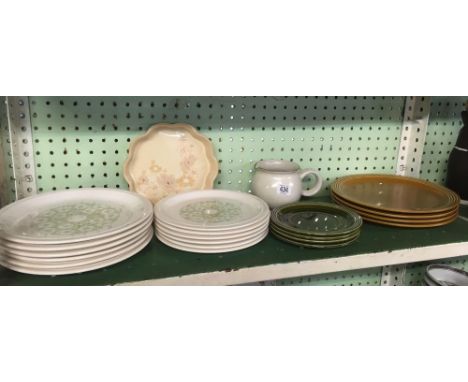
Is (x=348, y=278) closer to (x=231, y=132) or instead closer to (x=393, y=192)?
(x=393, y=192)

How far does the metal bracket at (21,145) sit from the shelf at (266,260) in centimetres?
34

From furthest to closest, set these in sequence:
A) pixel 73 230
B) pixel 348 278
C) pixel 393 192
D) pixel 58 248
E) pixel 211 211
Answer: pixel 348 278, pixel 393 192, pixel 211 211, pixel 73 230, pixel 58 248

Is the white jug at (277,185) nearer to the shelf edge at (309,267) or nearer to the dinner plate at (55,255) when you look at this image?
the shelf edge at (309,267)

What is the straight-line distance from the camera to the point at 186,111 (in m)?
1.23

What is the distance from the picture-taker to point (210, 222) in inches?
40.7

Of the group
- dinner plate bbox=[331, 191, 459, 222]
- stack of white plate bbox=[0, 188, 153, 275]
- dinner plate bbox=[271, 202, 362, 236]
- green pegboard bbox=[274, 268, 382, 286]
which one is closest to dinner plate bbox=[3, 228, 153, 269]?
stack of white plate bbox=[0, 188, 153, 275]

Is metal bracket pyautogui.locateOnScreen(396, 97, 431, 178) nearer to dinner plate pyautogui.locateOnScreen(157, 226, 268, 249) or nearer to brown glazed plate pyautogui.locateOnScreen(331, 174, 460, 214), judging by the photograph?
brown glazed plate pyautogui.locateOnScreen(331, 174, 460, 214)

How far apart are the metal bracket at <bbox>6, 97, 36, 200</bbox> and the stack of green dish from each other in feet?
2.24

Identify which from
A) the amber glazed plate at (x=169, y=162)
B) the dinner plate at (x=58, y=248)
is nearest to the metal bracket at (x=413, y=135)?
the amber glazed plate at (x=169, y=162)

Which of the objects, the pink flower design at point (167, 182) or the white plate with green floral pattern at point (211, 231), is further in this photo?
the pink flower design at point (167, 182)

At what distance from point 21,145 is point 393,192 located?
3.67 feet

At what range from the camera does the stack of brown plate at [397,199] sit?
116 cm

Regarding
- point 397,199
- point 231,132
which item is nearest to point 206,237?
point 231,132

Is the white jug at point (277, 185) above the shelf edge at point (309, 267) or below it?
above
